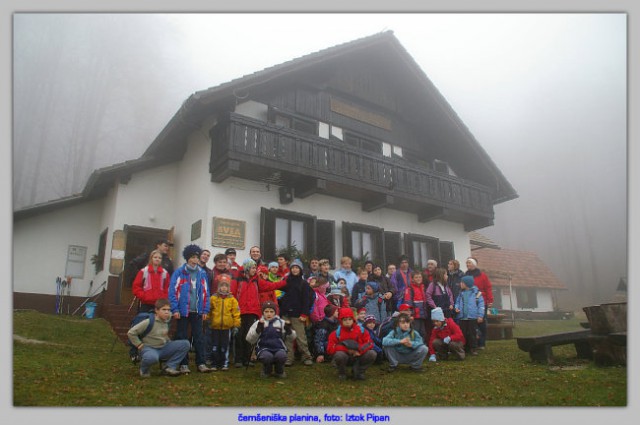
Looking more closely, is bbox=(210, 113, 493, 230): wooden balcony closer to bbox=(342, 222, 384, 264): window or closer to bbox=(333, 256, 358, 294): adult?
bbox=(342, 222, 384, 264): window

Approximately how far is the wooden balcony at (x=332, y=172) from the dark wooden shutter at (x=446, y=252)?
93cm

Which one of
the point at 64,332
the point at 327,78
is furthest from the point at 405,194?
the point at 64,332

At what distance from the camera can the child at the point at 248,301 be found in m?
7.14

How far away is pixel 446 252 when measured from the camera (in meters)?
15.5

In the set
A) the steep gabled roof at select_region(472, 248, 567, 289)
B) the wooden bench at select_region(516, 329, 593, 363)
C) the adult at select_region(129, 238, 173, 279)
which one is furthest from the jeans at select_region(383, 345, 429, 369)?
the steep gabled roof at select_region(472, 248, 567, 289)

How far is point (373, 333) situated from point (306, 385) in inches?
73.0

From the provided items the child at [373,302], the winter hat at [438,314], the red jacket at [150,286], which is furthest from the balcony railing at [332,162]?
the winter hat at [438,314]

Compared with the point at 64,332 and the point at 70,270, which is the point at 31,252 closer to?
the point at 70,270

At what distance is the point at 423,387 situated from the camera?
599cm

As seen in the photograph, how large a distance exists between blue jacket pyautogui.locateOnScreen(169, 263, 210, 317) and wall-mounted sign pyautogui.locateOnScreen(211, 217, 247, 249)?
406cm

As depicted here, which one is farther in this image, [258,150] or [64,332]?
[258,150]

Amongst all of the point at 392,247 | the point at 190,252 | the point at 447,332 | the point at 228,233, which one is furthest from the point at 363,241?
the point at 190,252

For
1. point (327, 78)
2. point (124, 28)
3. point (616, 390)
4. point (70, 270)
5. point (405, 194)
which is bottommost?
point (616, 390)
